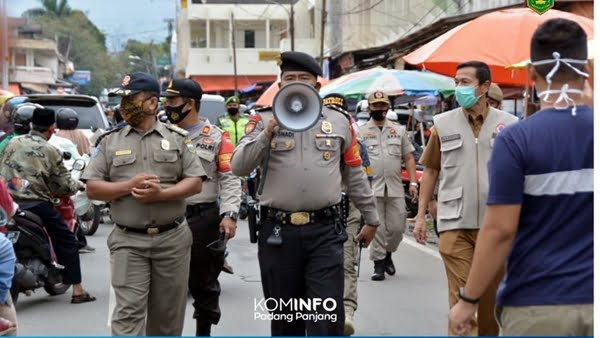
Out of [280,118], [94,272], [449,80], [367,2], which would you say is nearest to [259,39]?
[367,2]

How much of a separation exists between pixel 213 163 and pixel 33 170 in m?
2.21

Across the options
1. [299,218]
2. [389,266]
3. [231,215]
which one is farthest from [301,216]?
[389,266]

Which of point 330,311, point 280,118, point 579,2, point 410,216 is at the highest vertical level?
point 579,2

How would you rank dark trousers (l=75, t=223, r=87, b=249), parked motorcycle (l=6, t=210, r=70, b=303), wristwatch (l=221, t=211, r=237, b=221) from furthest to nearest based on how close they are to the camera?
dark trousers (l=75, t=223, r=87, b=249)
parked motorcycle (l=6, t=210, r=70, b=303)
wristwatch (l=221, t=211, r=237, b=221)

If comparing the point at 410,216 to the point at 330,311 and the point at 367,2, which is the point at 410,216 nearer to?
the point at 330,311

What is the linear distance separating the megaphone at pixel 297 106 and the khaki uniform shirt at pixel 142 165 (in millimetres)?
845

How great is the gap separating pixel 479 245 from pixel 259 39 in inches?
2601

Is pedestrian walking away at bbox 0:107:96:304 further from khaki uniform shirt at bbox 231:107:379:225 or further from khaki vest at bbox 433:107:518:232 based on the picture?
khaki vest at bbox 433:107:518:232

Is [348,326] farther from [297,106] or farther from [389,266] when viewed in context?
[389,266]

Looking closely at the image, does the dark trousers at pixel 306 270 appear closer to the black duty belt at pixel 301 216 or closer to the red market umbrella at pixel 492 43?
the black duty belt at pixel 301 216

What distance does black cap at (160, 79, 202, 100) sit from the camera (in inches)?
298

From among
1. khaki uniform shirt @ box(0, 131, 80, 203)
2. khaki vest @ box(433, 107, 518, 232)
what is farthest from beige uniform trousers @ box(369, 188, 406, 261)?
khaki vest @ box(433, 107, 518, 232)

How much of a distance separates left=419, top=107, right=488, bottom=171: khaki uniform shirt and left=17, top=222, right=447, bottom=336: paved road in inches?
62.9

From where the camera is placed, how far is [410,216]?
16109 millimetres
